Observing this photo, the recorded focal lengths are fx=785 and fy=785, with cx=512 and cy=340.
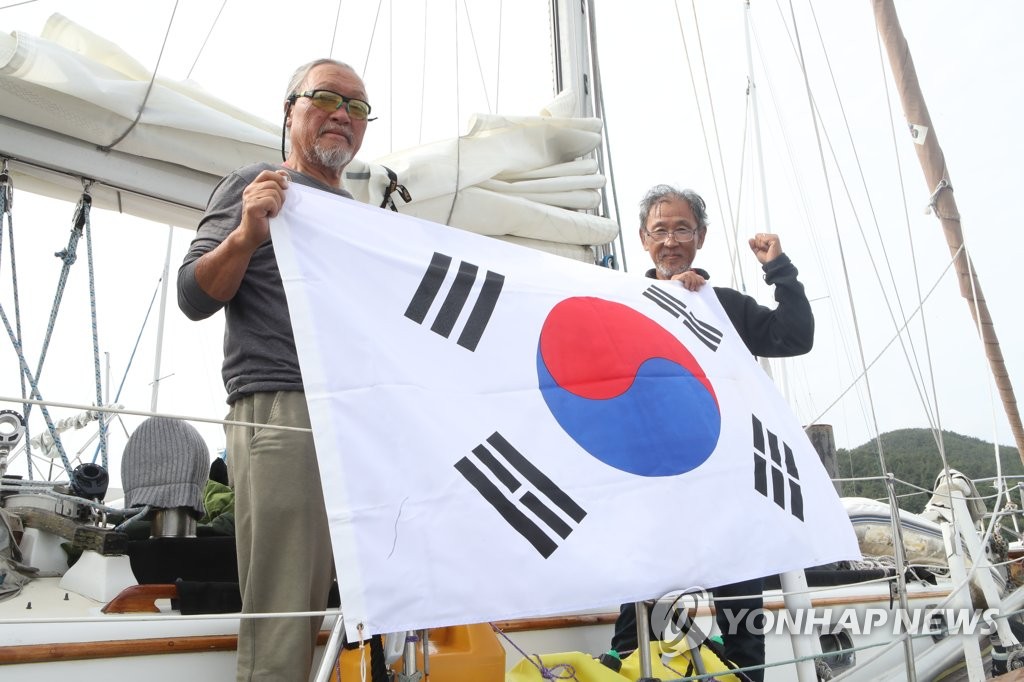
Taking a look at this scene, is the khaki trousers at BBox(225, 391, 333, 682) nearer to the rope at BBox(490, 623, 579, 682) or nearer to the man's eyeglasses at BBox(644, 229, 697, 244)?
the rope at BBox(490, 623, 579, 682)

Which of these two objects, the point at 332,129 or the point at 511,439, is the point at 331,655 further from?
the point at 332,129

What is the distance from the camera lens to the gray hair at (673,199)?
2725 millimetres

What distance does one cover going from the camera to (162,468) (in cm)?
216

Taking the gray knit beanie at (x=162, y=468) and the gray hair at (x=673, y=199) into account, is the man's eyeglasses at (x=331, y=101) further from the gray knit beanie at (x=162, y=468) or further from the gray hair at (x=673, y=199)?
the gray hair at (x=673, y=199)

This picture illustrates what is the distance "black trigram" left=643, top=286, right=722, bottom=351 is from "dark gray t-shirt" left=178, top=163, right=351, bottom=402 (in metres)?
1.11

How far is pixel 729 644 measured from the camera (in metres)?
2.21

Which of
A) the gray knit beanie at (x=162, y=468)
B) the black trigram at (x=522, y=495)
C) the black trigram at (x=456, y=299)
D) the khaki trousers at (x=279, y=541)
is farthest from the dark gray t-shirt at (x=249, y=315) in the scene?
the gray knit beanie at (x=162, y=468)

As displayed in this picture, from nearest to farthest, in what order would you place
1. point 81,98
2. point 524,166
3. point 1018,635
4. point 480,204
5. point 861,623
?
point 81,98
point 861,623
point 480,204
point 524,166
point 1018,635

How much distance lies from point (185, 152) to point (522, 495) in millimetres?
2440

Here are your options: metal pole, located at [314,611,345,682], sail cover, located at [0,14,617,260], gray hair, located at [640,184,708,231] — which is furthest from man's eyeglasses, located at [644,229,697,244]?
metal pole, located at [314,611,345,682]

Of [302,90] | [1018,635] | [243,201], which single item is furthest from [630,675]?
[1018,635]

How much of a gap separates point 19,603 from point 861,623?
9.62 feet

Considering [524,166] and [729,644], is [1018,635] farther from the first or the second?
[524,166]

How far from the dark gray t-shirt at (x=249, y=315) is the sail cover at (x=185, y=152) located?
1.69m
